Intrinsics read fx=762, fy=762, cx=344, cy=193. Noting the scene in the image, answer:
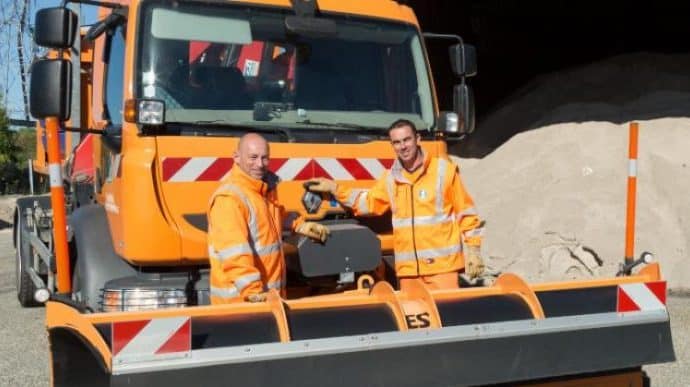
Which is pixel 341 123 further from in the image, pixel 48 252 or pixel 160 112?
pixel 48 252

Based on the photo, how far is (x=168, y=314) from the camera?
2.71m

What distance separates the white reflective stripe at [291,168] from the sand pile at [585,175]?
427 cm

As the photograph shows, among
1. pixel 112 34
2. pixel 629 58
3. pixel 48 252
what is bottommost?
pixel 48 252

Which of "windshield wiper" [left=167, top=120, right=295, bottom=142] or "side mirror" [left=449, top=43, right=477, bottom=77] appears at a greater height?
"side mirror" [left=449, top=43, right=477, bottom=77]

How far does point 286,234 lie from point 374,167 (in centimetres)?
65

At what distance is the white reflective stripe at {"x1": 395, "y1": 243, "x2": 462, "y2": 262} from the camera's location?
400cm

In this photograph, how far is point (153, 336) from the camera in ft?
8.47

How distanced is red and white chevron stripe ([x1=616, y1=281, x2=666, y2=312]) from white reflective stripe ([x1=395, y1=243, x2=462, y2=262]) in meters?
1.03

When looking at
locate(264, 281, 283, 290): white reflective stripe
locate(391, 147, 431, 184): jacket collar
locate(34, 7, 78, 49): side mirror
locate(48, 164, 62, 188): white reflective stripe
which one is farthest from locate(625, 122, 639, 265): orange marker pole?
locate(34, 7, 78, 49): side mirror

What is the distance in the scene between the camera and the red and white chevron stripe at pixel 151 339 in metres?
2.55

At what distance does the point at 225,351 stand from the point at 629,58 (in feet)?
36.3

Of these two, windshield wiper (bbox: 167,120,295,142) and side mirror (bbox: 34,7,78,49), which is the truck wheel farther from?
windshield wiper (bbox: 167,120,295,142)

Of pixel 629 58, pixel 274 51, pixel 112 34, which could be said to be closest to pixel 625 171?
pixel 629 58

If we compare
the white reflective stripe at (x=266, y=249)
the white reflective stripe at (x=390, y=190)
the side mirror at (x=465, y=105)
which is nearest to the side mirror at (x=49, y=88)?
the white reflective stripe at (x=266, y=249)
